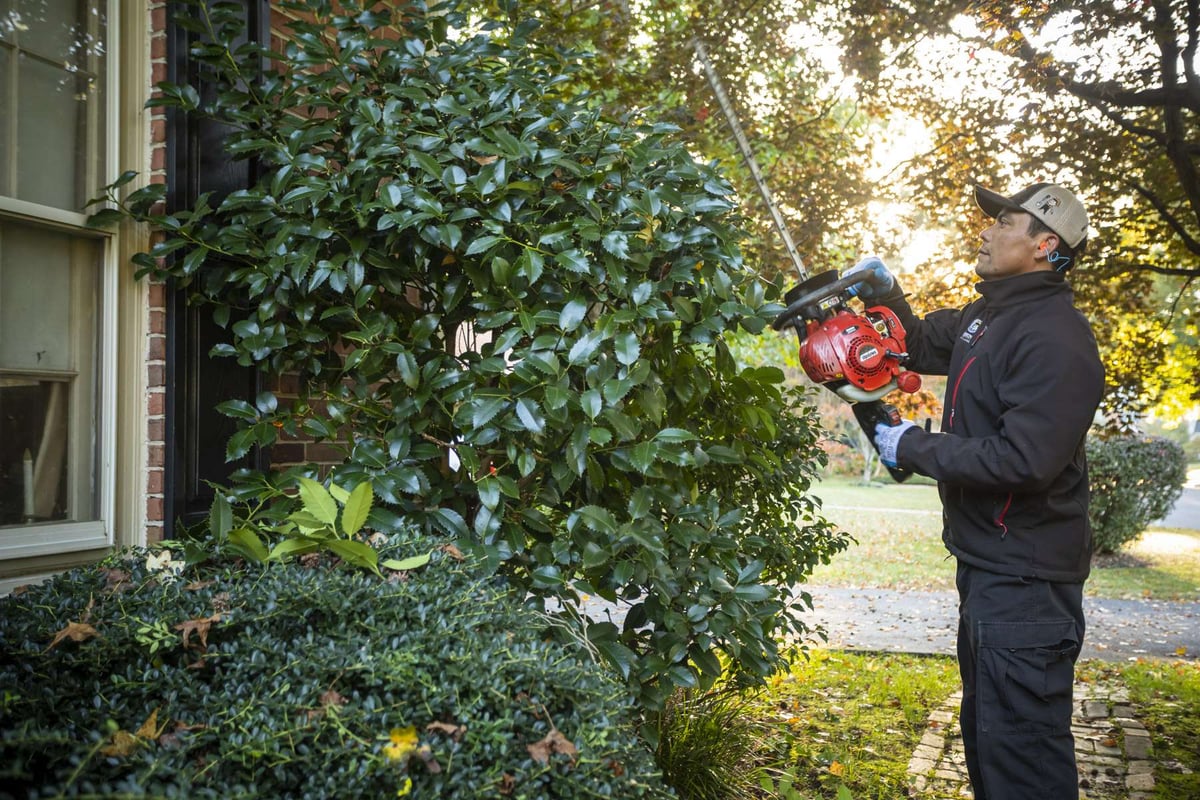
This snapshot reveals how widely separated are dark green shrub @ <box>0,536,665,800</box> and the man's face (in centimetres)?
187

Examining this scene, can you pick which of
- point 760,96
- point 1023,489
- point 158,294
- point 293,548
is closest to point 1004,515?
point 1023,489

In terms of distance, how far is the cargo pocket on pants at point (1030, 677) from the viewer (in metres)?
2.54

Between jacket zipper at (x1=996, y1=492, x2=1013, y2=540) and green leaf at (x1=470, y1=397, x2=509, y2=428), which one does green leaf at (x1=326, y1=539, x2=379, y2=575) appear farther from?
jacket zipper at (x1=996, y1=492, x2=1013, y2=540)

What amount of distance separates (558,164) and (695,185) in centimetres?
42

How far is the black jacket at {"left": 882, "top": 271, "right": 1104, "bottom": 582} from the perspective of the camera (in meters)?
2.53

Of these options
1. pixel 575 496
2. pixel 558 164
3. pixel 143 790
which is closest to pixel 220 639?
pixel 143 790

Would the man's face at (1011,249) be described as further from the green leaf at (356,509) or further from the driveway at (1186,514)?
the driveway at (1186,514)

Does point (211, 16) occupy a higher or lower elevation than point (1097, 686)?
higher

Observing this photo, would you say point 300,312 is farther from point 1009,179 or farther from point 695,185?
point 1009,179

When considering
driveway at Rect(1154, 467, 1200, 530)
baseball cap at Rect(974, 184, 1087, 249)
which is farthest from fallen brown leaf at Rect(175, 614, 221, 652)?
driveway at Rect(1154, 467, 1200, 530)

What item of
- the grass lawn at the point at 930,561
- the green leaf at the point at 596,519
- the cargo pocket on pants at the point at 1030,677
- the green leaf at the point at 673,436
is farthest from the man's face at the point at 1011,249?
the grass lawn at the point at 930,561

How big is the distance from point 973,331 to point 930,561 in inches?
346

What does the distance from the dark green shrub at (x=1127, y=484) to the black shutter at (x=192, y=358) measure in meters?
9.70

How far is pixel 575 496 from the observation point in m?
2.56
